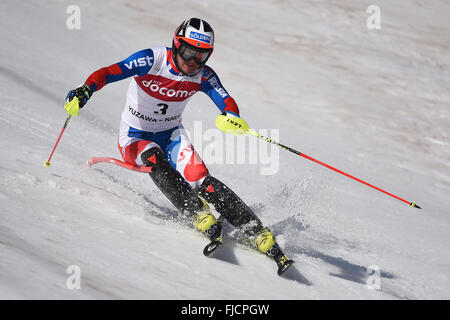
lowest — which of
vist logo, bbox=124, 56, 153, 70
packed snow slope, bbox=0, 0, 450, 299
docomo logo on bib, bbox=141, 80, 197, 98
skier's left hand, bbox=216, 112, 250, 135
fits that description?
packed snow slope, bbox=0, 0, 450, 299

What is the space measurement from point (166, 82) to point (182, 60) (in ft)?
0.87

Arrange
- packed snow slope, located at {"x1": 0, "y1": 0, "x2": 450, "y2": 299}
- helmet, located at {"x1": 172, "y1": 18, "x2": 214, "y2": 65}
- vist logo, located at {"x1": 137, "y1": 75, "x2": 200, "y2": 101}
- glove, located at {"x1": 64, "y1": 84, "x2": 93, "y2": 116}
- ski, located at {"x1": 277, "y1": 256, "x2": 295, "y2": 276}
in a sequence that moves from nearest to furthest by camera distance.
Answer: packed snow slope, located at {"x1": 0, "y1": 0, "x2": 450, "y2": 299} < ski, located at {"x1": 277, "y1": 256, "x2": 295, "y2": 276} < glove, located at {"x1": 64, "y1": 84, "x2": 93, "y2": 116} < helmet, located at {"x1": 172, "y1": 18, "x2": 214, "y2": 65} < vist logo, located at {"x1": 137, "y1": 75, "x2": 200, "y2": 101}

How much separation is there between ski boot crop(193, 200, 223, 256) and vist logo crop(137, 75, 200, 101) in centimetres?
111

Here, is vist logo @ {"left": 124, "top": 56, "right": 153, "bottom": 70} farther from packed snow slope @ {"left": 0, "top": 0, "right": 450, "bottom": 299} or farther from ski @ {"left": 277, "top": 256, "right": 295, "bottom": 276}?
ski @ {"left": 277, "top": 256, "right": 295, "bottom": 276}

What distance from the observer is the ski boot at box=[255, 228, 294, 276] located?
3.63 meters

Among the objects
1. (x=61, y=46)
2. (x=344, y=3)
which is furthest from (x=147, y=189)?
(x=344, y=3)

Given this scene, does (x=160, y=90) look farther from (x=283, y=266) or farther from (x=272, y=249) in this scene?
(x=283, y=266)

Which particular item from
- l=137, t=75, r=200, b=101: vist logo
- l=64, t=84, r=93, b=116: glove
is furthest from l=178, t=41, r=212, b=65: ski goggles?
l=64, t=84, r=93, b=116: glove


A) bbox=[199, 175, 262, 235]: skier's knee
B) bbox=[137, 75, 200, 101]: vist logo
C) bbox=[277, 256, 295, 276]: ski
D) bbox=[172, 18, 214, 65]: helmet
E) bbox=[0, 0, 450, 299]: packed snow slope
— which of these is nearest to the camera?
bbox=[0, 0, 450, 299]: packed snow slope

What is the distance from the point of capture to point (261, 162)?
7.28m

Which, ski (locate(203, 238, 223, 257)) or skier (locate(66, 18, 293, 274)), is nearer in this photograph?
ski (locate(203, 238, 223, 257))

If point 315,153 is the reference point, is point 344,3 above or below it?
above

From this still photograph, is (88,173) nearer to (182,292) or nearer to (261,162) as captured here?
(182,292)

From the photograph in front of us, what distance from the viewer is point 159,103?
14.7ft
